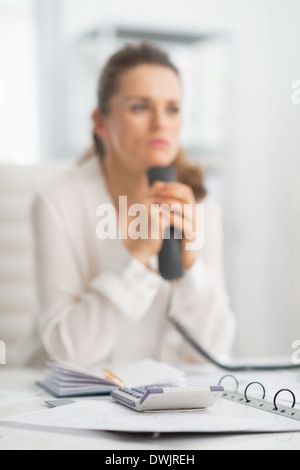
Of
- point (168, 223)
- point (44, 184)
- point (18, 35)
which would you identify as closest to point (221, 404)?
point (168, 223)

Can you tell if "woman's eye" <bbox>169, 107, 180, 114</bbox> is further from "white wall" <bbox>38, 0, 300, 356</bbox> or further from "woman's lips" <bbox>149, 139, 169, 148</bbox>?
"white wall" <bbox>38, 0, 300, 356</bbox>

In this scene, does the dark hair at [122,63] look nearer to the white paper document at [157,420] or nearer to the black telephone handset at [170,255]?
the black telephone handset at [170,255]

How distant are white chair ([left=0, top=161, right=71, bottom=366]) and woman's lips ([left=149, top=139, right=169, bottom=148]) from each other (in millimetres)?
381

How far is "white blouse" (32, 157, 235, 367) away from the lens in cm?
125

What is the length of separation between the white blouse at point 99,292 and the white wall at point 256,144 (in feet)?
3.80

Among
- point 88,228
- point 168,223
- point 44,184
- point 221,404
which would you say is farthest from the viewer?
point 44,184

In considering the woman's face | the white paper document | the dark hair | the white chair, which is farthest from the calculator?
the white chair

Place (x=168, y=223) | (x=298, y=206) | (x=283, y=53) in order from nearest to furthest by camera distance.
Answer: (x=168, y=223) < (x=298, y=206) < (x=283, y=53)

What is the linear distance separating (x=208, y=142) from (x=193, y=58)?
0.98 feet

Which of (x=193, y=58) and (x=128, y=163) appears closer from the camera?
(x=128, y=163)

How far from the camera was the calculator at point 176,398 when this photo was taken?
694 mm

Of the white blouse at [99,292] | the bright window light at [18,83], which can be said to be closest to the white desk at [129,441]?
the white blouse at [99,292]

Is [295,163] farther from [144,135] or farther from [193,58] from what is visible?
[144,135]
